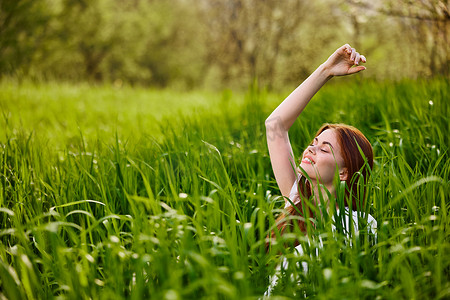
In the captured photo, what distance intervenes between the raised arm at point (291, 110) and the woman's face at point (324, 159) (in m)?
0.09

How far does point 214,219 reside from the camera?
6.02 feet

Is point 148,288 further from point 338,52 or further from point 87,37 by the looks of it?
point 87,37

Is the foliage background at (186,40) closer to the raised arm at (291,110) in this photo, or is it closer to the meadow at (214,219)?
the meadow at (214,219)

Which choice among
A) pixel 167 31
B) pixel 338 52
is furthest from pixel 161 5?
pixel 338 52

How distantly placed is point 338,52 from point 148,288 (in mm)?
1469

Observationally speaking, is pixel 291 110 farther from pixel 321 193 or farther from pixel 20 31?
pixel 20 31

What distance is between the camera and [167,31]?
2431cm

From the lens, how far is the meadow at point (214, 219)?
1503mm

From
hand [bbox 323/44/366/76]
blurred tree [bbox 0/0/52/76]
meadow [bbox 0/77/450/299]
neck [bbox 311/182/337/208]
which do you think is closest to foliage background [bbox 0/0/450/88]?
blurred tree [bbox 0/0/52/76]

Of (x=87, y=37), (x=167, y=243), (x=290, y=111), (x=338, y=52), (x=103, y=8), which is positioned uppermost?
(x=103, y=8)

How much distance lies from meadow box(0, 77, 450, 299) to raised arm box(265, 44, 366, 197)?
0.16 metres

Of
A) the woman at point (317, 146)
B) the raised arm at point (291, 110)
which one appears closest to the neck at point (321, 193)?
the woman at point (317, 146)

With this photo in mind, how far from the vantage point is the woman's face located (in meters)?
2.05

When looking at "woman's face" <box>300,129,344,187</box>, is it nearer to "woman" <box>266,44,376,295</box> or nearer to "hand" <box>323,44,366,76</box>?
"woman" <box>266,44,376,295</box>
